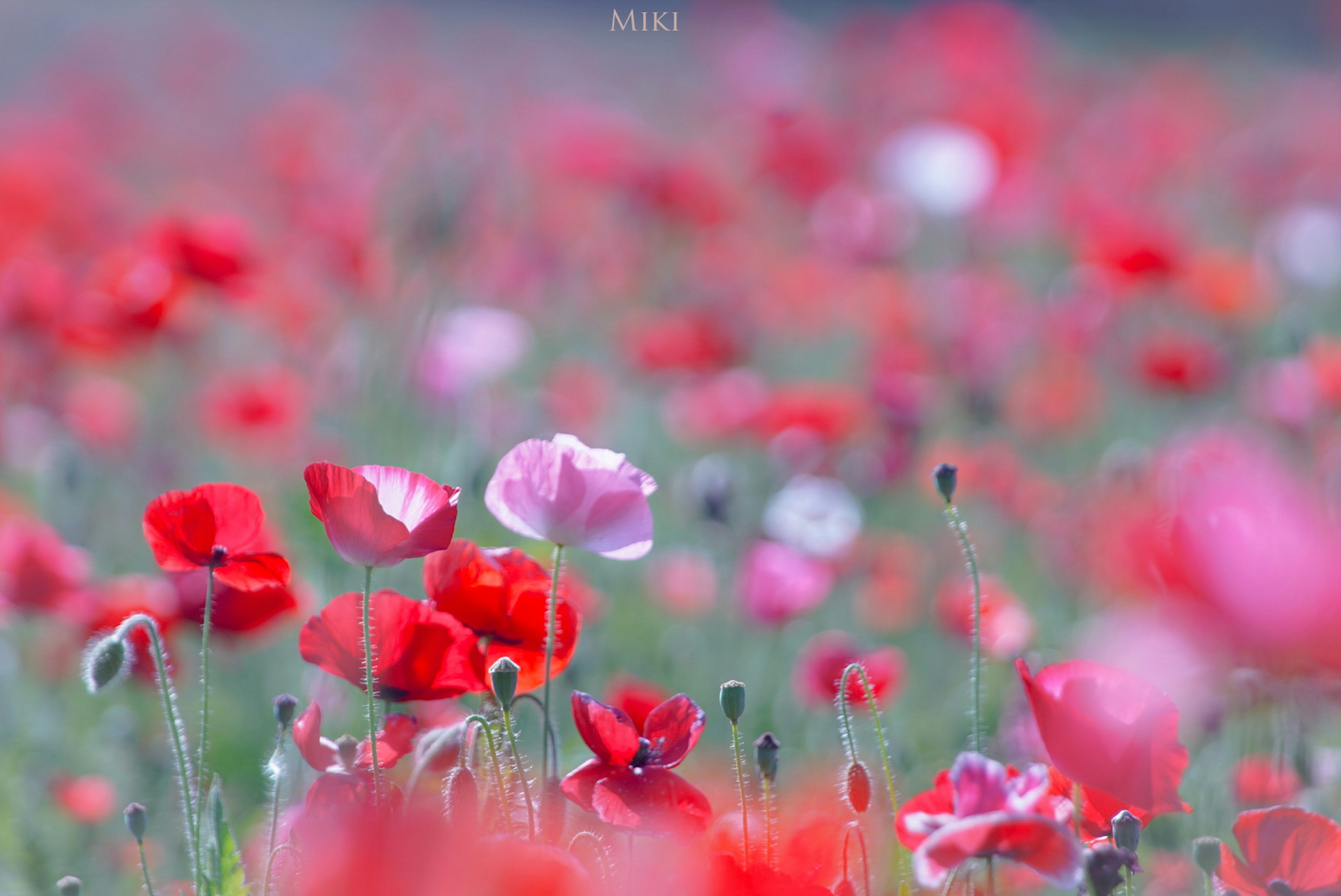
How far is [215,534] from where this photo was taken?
1.06 meters

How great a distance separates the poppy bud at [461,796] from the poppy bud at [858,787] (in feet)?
1.03

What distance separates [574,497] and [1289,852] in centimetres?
68

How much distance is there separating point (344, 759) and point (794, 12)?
13.2 meters

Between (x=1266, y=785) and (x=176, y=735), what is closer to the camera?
(x=176, y=735)

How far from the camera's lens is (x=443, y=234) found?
2.31 metres

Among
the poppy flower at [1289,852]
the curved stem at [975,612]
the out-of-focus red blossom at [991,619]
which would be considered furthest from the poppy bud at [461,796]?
the out-of-focus red blossom at [991,619]

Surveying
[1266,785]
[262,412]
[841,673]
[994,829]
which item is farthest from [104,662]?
[262,412]

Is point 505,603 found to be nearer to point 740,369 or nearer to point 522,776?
point 522,776

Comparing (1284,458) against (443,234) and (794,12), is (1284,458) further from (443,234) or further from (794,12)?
(794,12)

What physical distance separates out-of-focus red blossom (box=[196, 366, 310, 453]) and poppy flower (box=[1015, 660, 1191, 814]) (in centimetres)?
242

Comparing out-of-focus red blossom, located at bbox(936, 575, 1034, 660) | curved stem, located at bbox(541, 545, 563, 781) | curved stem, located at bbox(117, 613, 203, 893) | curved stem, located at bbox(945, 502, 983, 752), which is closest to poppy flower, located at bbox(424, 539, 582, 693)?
curved stem, located at bbox(541, 545, 563, 781)

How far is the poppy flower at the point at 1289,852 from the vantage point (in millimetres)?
991

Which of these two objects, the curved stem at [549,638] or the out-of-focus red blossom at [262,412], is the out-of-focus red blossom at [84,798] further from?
the out-of-focus red blossom at [262,412]

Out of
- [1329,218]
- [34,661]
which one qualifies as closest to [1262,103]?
[1329,218]
